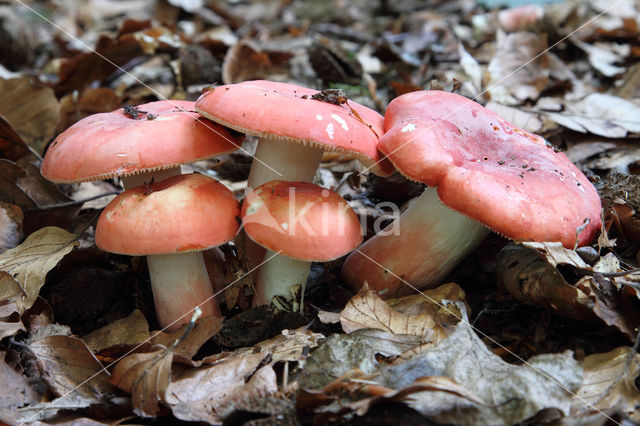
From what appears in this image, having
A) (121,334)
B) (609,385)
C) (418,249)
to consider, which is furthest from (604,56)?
(121,334)

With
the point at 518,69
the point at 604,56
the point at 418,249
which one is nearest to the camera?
the point at 418,249

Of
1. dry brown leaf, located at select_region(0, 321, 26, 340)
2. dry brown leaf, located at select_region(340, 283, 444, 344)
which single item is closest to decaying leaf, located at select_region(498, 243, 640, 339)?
dry brown leaf, located at select_region(340, 283, 444, 344)

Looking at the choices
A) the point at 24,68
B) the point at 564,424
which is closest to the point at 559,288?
the point at 564,424

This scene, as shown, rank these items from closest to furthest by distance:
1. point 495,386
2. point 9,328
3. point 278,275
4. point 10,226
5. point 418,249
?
point 495,386 < point 9,328 < point 278,275 < point 418,249 < point 10,226

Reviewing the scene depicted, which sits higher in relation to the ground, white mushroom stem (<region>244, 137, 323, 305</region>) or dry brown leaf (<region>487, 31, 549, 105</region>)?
white mushroom stem (<region>244, 137, 323, 305</region>)

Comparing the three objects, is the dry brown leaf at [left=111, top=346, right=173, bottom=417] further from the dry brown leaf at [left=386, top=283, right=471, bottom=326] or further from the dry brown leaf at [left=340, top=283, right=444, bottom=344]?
the dry brown leaf at [left=386, top=283, right=471, bottom=326]

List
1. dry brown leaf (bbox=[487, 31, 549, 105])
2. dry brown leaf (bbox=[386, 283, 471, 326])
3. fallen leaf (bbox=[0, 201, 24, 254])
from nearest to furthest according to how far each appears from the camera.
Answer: dry brown leaf (bbox=[386, 283, 471, 326]), fallen leaf (bbox=[0, 201, 24, 254]), dry brown leaf (bbox=[487, 31, 549, 105])

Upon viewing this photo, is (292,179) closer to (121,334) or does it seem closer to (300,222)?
(300,222)
